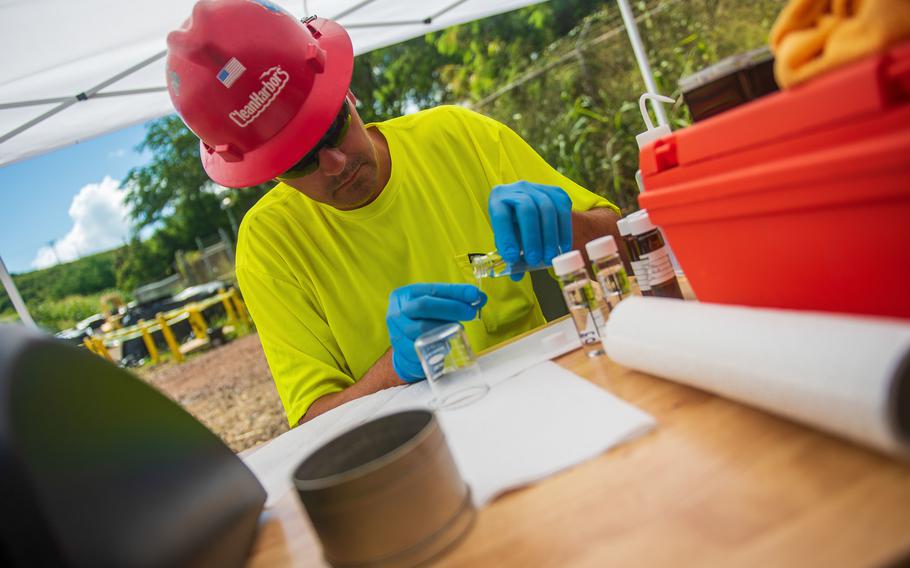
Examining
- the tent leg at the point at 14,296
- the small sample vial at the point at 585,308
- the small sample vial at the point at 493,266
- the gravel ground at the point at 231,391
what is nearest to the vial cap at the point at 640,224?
the small sample vial at the point at 585,308

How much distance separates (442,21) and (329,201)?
2.76 metres

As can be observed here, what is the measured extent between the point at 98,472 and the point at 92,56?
313cm

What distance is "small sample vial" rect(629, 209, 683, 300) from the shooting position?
111 cm

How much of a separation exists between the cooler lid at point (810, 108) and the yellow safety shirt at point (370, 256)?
106 cm

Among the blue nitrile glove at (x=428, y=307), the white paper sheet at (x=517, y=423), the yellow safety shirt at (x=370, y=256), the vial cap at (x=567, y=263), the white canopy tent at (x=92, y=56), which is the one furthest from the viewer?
the white canopy tent at (x=92, y=56)

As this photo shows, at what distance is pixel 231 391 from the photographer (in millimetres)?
7031

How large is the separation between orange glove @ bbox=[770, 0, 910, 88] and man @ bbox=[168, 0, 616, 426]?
64cm

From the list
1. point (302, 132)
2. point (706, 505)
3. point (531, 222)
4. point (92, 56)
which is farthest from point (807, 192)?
point (92, 56)

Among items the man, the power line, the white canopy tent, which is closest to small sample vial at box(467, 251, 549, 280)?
the man

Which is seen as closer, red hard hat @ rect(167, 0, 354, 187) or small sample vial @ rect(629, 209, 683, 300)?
small sample vial @ rect(629, 209, 683, 300)

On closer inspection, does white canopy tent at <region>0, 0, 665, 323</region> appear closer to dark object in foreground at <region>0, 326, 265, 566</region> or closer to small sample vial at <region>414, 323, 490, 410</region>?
small sample vial at <region>414, 323, 490, 410</region>

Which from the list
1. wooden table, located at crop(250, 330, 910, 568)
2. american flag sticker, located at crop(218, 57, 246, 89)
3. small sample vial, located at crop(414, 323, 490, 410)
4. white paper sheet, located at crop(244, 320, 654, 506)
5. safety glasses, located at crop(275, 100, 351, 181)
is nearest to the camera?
wooden table, located at crop(250, 330, 910, 568)

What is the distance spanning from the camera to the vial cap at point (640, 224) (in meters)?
1.07

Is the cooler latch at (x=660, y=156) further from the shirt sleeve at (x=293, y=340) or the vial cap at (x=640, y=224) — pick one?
the shirt sleeve at (x=293, y=340)
